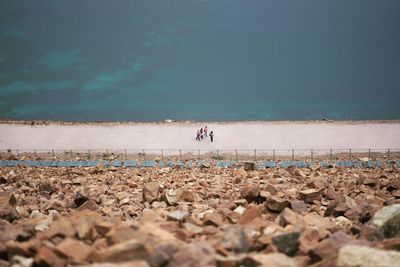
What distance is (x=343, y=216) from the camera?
29.5 ft

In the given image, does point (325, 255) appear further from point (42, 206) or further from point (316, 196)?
point (42, 206)

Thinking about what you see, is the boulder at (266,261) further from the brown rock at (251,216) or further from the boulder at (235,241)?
the brown rock at (251,216)

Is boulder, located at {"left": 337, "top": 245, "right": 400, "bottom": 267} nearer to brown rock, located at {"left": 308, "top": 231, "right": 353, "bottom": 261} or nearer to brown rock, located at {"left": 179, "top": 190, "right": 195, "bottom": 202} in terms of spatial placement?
brown rock, located at {"left": 308, "top": 231, "right": 353, "bottom": 261}

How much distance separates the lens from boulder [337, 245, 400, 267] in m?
4.47

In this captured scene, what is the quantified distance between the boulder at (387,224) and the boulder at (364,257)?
1.68 meters

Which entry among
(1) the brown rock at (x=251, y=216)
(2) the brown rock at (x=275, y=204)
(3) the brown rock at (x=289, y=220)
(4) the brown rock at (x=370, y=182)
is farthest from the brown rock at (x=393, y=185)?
(1) the brown rock at (x=251, y=216)

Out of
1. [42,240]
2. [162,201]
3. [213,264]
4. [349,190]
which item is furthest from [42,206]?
[349,190]

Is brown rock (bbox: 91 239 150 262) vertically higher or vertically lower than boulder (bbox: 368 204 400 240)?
higher

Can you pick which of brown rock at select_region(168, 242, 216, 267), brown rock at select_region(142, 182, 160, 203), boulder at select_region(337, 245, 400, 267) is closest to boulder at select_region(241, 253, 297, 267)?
brown rock at select_region(168, 242, 216, 267)

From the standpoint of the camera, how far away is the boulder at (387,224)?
6215 mm

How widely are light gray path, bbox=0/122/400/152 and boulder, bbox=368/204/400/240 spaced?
1534 inches

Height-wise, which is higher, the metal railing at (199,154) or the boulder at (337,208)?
the metal railing at (199,154)

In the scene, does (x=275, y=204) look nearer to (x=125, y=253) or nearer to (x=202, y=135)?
(x=125, y=253)

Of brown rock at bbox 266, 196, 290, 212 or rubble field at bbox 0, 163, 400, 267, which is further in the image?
brown rock at bbox 266, 196, 290, 212
